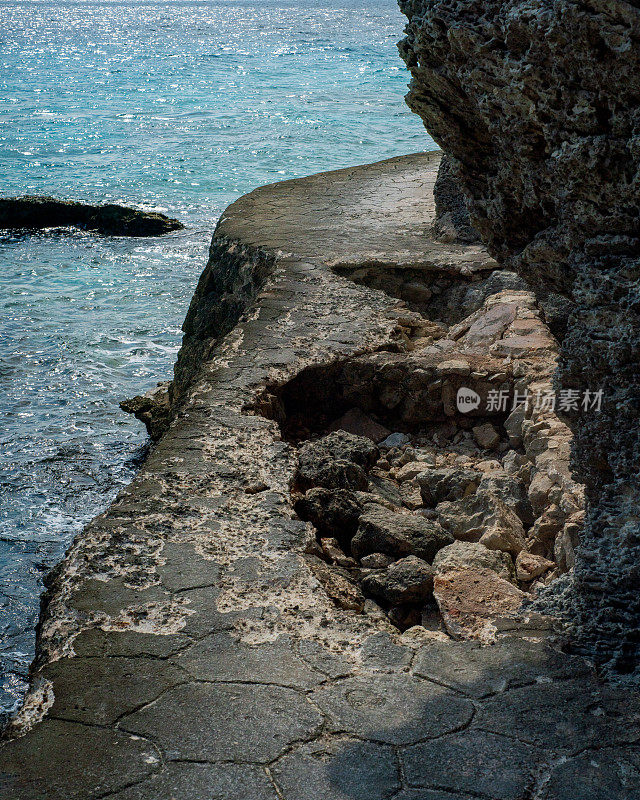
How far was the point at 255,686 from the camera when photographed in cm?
223

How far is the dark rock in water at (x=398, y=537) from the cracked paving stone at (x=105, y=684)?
98 centimetres

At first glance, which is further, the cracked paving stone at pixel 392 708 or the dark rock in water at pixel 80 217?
the dark rock in water at pixel 80 217

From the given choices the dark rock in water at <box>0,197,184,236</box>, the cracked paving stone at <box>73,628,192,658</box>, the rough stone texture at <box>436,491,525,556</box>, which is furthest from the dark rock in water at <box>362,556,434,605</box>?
the dark rock in water at <box>0,197,184,236</box>

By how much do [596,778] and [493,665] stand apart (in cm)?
46

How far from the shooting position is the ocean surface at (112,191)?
19.9 ft

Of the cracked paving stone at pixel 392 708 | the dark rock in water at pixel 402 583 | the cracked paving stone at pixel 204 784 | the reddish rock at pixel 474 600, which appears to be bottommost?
the dark rock in water at pixel 402 583

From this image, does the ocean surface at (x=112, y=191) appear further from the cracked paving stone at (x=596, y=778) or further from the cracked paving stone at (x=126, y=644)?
the cracked paving stone at (x=596, y=778)

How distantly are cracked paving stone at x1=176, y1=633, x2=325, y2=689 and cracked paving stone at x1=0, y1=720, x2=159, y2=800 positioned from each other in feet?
1.01

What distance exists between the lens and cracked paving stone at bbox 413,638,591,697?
7.37 feet

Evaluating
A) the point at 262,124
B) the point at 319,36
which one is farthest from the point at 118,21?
the point at 262,124

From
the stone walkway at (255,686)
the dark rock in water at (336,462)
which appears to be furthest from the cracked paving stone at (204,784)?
the dark rock in water at (336,462)

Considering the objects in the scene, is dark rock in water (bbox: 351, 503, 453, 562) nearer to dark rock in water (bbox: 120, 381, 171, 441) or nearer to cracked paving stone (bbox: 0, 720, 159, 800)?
cracked paving stone (bbox: 0, 720, 159, 800)

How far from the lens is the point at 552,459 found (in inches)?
130

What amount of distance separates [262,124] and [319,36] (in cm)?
2645
